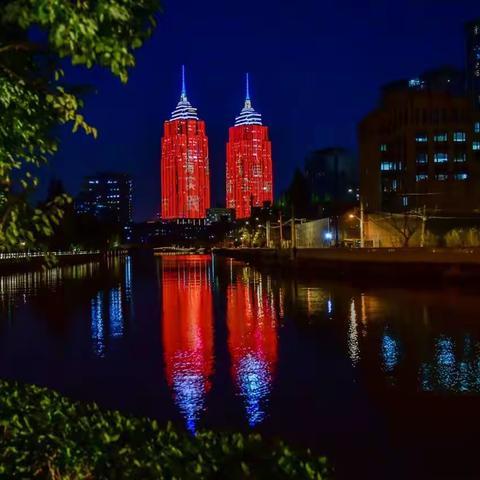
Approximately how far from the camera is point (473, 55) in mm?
189125

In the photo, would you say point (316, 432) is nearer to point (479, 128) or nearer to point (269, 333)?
point (269, 333)

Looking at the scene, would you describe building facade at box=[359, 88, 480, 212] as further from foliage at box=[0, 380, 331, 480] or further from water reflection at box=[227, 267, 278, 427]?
foliage at box=[0, 380, 331, 480]

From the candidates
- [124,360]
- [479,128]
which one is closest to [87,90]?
[124,360]

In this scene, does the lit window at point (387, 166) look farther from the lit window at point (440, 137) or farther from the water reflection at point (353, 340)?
the water reflection at point (353, 340)

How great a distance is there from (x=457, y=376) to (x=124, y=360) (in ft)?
28.2

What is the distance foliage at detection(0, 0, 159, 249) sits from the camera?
14.5 ft

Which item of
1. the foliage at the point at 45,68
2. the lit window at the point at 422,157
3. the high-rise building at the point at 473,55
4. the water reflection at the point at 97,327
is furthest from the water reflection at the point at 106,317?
the high-rise building at the point at 473,55

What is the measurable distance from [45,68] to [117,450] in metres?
3.40

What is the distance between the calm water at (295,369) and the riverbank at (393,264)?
42.8 ft

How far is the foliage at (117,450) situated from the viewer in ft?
13.8

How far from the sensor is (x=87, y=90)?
19.2 ft

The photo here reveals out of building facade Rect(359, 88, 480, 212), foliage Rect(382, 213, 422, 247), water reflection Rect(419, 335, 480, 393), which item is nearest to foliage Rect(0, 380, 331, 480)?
water reflection Rect(419, 335, 480, 393)

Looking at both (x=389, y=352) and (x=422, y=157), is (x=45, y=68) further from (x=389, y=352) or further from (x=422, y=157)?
(x=422, y=157)

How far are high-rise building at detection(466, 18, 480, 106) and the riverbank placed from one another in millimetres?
137987
